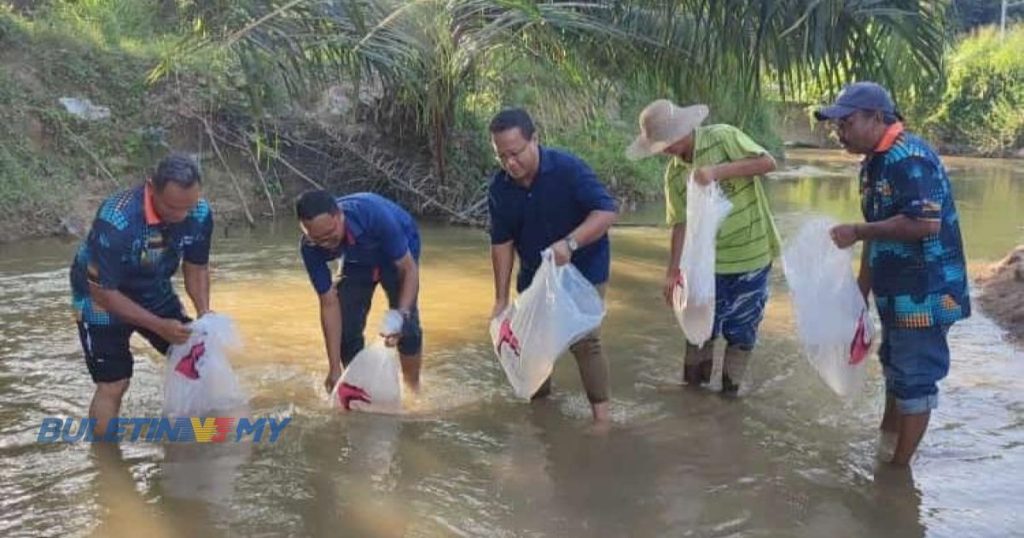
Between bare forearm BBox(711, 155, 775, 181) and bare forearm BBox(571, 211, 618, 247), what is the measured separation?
0.63 meters

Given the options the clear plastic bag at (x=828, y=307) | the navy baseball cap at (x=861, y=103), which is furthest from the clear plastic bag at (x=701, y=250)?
the navy baseball cap at (x=861, y=103)

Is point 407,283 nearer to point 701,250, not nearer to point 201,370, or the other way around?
point 201,370

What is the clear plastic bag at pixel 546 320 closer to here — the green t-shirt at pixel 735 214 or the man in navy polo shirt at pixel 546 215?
the man in navy polo shirt at pixel 546 215

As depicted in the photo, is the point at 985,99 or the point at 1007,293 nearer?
the point at 1007,293

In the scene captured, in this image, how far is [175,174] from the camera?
10.6ft

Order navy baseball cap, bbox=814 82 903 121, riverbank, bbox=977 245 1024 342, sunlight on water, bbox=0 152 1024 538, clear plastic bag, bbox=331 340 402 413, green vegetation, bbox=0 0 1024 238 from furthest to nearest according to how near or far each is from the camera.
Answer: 1. riverbank, bbox=977 245 1024 342
2. green vegetation, bbox=0 0 1024 238
3. clear plastic bag, bbox=331 340 402 413
4. navy baseball cap, bbox=814 82 903 121
5. sunlight on water, bbox=0 152 1024 538

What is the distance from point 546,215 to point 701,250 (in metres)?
0.70

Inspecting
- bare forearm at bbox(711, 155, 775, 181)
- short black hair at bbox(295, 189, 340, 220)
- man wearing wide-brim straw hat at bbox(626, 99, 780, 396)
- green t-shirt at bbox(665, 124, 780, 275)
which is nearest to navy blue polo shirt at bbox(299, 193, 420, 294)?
short black hair at bbox(295, 189, 340, 220)

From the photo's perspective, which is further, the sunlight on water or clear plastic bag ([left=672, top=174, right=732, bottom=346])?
clear plastic bag ([left=672, top=174, right=732, bottom=346])

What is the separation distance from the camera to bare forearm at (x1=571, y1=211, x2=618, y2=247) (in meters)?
3.64

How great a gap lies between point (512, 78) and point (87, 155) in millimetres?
4127

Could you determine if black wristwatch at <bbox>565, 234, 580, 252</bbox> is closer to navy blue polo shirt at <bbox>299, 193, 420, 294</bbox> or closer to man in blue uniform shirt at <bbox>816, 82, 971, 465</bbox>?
navy blue polo shirt at <bbox>299, 193, 420, 294</bbox>

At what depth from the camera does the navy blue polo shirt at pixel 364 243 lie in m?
3.76

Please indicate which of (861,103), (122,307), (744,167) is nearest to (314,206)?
(122,307)
